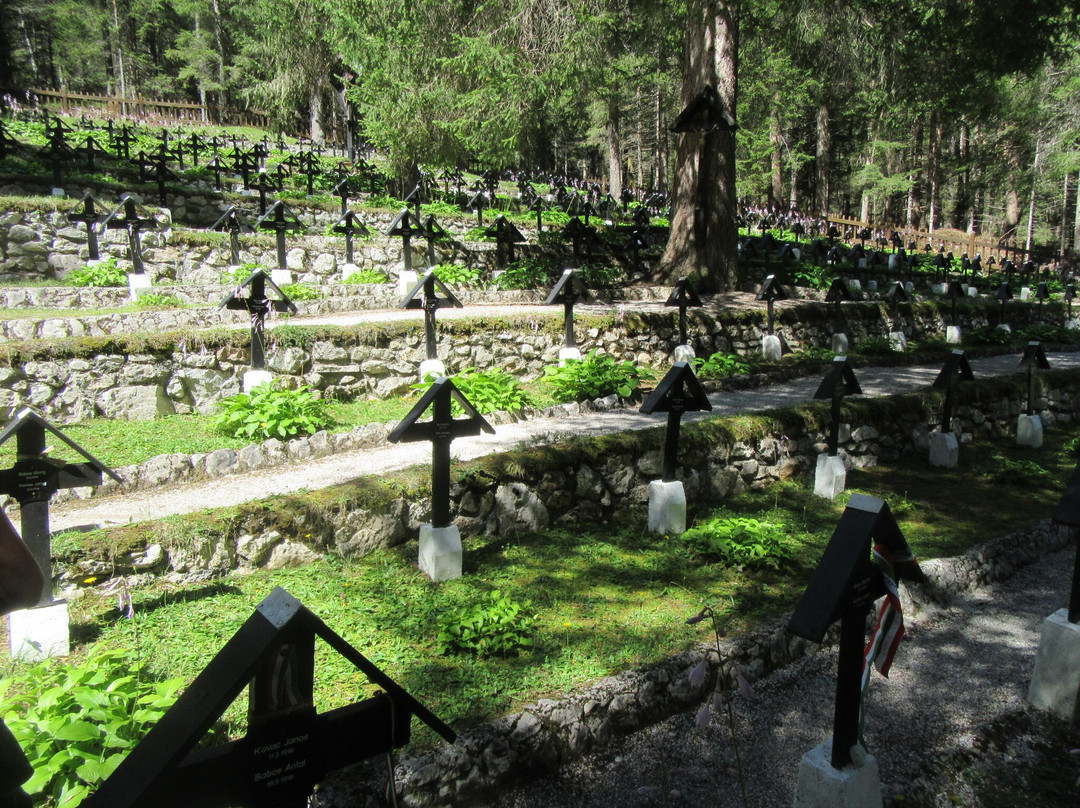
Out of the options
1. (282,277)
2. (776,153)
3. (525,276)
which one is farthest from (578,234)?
(776,153)

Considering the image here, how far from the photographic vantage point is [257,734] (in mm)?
1826

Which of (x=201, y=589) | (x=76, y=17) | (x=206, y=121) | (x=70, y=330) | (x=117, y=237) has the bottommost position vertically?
(x=201, y=589)

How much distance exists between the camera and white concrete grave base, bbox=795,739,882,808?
3117 mm

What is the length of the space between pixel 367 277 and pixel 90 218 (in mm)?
4547

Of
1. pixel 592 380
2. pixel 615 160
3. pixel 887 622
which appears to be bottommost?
pixel 887 622

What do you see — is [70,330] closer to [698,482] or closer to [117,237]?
[117,237]

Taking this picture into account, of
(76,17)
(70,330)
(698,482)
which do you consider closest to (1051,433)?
(698,482)

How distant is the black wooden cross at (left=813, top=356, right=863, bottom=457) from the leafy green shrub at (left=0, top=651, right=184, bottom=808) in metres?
6.06

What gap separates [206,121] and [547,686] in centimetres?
3527

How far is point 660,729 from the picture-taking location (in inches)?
157

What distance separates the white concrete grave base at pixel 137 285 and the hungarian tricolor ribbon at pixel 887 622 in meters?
10.9

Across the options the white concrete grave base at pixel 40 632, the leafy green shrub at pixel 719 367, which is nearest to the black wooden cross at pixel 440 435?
the white concrete grave base at pixel 40 632

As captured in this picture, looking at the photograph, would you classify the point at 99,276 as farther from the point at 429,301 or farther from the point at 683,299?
the point at 683,299

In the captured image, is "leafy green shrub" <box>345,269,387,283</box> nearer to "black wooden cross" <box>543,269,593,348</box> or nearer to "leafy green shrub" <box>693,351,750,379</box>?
"black wooden cross" <box>543,269,593,348</box>
